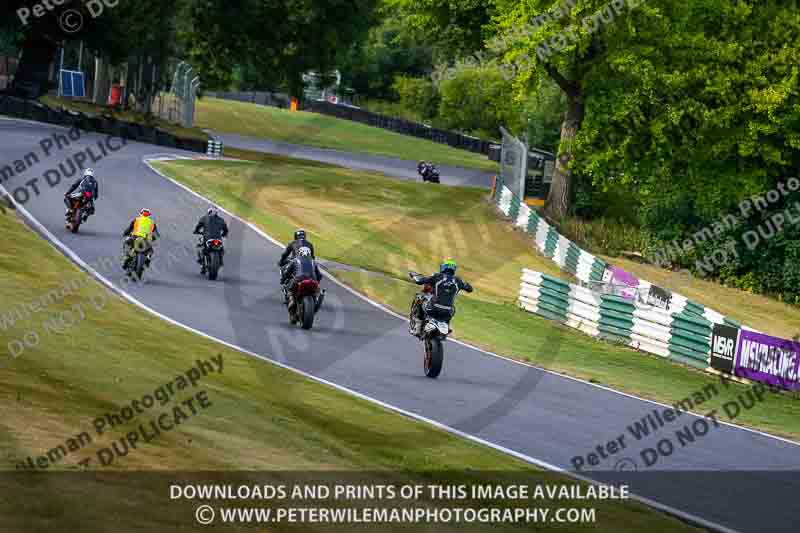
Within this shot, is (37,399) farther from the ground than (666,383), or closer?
farther from the ground

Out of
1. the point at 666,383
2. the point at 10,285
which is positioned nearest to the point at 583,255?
the point at 666,383

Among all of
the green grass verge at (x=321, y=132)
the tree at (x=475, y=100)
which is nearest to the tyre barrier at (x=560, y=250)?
the green grass verge at (x=321, y=132)

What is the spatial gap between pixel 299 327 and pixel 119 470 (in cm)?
1205

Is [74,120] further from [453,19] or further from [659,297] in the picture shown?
[659,297]

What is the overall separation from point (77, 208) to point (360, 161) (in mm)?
43760

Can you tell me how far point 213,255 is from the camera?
2486 cm

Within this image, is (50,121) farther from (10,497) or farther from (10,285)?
(10,497)

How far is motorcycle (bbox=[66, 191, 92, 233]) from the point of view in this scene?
2733cm

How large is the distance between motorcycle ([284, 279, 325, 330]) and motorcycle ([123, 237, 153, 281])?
3.87 metres

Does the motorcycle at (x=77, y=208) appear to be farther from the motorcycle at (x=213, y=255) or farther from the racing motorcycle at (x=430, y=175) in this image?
the racing motorcycle at (x=430, y=175)

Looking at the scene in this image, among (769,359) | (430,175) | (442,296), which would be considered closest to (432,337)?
(442,296)

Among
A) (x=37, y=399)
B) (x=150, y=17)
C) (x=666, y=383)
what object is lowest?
(x=666, y=383)

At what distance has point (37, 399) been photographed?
10953mm

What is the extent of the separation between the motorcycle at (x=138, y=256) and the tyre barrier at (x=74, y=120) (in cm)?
2726
